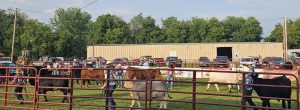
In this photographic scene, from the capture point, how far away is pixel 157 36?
9388cm

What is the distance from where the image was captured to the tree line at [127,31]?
72.5m

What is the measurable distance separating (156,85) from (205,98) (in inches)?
222

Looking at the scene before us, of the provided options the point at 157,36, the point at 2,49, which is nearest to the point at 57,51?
the point at 2,49

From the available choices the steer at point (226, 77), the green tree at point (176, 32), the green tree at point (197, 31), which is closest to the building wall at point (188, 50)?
the green tree at point (176, 32)

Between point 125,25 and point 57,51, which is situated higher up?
point 125,25

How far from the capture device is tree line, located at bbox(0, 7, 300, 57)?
2854 inches

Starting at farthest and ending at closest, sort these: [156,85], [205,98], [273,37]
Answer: [273,37] < [205,98] < [156,85]

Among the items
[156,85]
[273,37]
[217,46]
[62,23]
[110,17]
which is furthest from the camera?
[62,23]

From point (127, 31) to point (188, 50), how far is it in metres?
31.8

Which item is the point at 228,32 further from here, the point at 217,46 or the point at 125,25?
the point at 217,46

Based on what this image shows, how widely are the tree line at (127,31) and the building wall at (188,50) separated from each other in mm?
11022

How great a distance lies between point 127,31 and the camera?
93.9 metres

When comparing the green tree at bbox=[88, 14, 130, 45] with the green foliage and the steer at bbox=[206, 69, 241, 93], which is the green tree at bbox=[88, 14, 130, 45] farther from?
the steer at bbox=[206, 69, 241, 93]

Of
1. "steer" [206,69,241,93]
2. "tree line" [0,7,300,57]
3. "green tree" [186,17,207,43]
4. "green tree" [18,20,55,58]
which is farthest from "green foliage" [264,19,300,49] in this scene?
"steer" [206,69,241,93]
